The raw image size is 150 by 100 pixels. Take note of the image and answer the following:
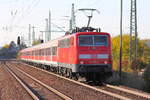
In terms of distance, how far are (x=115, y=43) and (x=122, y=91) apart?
160ft

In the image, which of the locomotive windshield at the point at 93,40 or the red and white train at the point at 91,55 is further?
the locomotive windshield at the point at 93,40

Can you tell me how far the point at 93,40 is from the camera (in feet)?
69.5

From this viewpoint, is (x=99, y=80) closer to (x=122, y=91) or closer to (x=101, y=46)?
(x=101, y=46)

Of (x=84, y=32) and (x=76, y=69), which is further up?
(x=84, y=32)

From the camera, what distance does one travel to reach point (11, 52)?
181125mm

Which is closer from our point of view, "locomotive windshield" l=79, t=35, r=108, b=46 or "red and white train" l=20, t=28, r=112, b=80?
"red and white train" l=20, t=28, r=112, b=80

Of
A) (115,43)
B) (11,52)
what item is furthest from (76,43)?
(11,52)

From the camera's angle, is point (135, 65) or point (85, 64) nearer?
point (85, 64)

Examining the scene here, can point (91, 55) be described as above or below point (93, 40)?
below

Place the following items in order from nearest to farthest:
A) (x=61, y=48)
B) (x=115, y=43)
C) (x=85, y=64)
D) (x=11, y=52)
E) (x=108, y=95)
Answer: (x=108, y=95), (x=85, y=64), (x=61, y=48), (x=115, y=43), (x=11, y=52)

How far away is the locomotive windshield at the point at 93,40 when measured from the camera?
Answer: 21094mm

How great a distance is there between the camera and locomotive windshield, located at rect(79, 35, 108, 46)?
21.1 m

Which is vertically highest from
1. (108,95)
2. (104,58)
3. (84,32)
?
(84,32)

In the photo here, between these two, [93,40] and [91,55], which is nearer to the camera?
[91,55]
